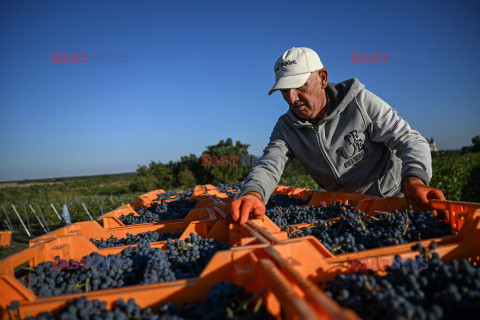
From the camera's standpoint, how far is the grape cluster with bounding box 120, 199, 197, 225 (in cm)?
338

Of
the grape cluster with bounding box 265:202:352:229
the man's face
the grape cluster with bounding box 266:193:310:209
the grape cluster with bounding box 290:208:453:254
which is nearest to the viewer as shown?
the grape cluster with bounding box 290:208:453:254

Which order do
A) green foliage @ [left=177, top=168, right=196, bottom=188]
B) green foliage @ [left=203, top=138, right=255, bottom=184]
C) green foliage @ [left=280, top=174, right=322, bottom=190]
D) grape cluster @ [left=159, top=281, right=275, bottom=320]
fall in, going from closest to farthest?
1. grape cluster @ [left=159, top=281, right=275, bottom=320]
2. green foliage @ [left=280, top=174, right=322, bottom=190]
3. green foliage @ [left=203, top=138, right=255, bottom=184]
4. green foliage @ [left=177, top=168, right=196, bottom=188]

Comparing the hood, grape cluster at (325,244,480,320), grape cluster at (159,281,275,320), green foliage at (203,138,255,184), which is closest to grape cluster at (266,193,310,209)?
the hood

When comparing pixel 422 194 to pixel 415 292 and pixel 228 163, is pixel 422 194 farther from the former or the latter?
pixel 228 163

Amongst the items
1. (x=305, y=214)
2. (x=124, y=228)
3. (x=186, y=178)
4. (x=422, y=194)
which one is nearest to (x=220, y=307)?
(x=305, y=214)

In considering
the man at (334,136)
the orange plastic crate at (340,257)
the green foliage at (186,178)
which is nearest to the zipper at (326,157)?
the man at (334,136)

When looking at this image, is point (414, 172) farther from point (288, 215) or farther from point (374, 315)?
point (374, 315)

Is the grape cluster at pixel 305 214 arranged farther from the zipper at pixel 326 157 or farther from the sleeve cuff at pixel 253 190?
the zipper at pixel 326 157

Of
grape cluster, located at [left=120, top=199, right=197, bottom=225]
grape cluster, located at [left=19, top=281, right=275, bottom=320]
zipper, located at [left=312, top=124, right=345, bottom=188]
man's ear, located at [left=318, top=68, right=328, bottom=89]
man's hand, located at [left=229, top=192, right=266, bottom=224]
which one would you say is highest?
man's ear, located at [left=318, top=68, right=328, bottom=89]

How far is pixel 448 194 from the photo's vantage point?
1199cm

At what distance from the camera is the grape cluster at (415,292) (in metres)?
0.88

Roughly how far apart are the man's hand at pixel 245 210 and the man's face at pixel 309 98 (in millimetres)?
1232

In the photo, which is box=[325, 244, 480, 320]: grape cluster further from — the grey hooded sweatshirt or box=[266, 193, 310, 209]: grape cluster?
box=[266, 193, 310, 209]: grape cluster

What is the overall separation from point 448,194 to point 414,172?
1292 centimetres
